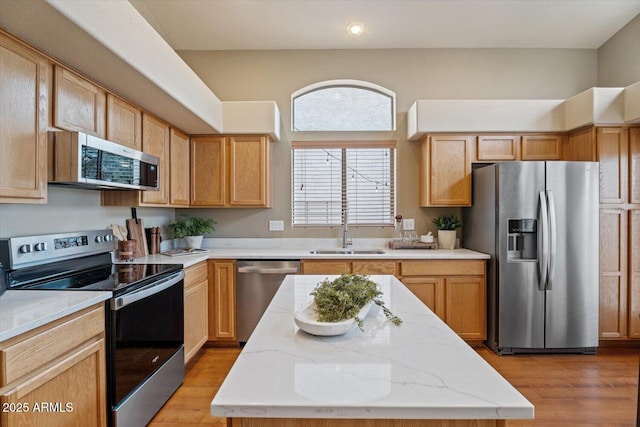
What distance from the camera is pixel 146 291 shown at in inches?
77.2

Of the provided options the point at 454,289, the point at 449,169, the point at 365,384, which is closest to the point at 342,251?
the point at 454,289

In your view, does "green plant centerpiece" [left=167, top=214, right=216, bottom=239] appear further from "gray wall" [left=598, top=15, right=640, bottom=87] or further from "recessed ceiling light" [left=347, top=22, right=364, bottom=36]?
"gray wall" [left=598, top=15, right=640, bottom=87]

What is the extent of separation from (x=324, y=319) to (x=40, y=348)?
3.54 feet

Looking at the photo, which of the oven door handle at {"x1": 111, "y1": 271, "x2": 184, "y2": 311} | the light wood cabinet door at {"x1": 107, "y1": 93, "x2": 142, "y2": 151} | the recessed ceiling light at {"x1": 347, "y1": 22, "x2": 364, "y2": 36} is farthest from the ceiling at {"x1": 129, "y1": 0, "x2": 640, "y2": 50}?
the oven door handle at {"x1": 111, "y1": 271, "x2": 184, "y2": 311}

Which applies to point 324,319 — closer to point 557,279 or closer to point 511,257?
point 511,257

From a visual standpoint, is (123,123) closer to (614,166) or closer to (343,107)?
(343,107)

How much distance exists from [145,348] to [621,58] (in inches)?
196

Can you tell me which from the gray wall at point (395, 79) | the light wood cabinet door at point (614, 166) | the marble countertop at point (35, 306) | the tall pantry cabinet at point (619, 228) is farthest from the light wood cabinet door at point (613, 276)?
the marble countertop at point (35, 306)

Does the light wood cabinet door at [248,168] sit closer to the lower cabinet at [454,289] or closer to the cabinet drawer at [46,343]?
the lower cabinet at [454,289]

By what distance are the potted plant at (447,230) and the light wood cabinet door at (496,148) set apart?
68 centimetres

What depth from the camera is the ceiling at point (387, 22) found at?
324 centimetres

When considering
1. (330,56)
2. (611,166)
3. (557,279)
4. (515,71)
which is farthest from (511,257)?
(330,56)

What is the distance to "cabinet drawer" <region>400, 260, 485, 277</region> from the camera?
3.15 m

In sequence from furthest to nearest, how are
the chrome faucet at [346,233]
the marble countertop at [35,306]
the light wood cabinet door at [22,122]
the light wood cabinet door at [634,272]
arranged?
the chrome faucet at [346,233], the light wood cabinet door at [634,272], the light wood cabinet door at [22,122], the marble countertop at [35,306]
